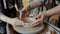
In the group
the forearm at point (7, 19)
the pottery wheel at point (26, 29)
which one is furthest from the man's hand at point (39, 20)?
the forearm at point (7, 19)

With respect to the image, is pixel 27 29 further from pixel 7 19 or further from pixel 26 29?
pixel 7 19

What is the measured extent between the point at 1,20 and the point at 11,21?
0.40 ft

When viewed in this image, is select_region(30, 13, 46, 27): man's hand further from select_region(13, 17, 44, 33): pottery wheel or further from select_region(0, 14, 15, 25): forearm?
select_region(0, 14, 15, 25): forearm

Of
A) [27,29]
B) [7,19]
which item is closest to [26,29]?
[27,29]

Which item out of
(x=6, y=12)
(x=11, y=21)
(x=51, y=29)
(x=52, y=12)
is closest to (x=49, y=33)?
(x=51, y=29)

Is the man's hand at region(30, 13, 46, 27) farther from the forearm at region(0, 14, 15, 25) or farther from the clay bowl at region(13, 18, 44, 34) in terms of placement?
the forearm at region(0, 14, 15, 25)

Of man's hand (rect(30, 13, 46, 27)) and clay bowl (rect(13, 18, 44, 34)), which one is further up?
man's hand (rect(30, 13, 46, 27))

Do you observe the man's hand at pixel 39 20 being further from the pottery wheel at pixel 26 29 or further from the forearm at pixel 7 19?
the forearm at pixel 7 19

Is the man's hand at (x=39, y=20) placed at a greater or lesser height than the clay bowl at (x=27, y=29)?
greater

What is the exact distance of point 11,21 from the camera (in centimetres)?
73

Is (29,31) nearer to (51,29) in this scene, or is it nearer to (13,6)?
(51,29)

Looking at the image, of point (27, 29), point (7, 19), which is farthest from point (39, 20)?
point (7, 19)

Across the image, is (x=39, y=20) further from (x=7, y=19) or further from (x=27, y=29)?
(x=7, y=19)

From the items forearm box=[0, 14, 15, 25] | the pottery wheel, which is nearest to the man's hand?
the pottery wheel
